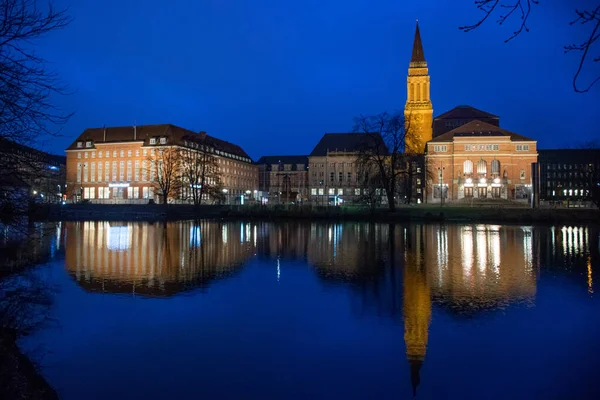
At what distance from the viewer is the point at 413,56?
109250 millimetres

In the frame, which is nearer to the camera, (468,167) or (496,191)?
(496,191)

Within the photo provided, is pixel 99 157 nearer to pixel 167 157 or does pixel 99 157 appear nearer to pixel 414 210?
pixel 167 157

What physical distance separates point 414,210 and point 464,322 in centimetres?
4416

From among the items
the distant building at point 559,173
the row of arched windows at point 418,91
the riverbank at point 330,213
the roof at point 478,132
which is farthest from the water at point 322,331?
the distant building at point 559,173

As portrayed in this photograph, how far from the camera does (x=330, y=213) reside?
171 ft

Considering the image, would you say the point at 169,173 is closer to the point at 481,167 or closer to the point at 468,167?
the point at 468,167

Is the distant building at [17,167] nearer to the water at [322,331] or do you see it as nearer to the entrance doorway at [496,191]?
the water at [322,331]

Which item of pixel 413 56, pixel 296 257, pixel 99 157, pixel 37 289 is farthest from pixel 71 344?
pixel 413 56

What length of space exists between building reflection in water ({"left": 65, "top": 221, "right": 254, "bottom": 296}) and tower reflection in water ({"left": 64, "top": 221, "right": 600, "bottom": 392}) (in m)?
0.03

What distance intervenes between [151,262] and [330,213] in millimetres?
35498

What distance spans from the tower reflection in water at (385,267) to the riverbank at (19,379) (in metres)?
5.06

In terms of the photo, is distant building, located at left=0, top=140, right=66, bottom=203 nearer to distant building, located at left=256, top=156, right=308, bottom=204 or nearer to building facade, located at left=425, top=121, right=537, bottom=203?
building facade, located at left=425, top=121, right=537, bottom=203

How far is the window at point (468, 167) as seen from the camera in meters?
90.1

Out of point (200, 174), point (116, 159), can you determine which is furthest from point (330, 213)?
point (116, 159)
